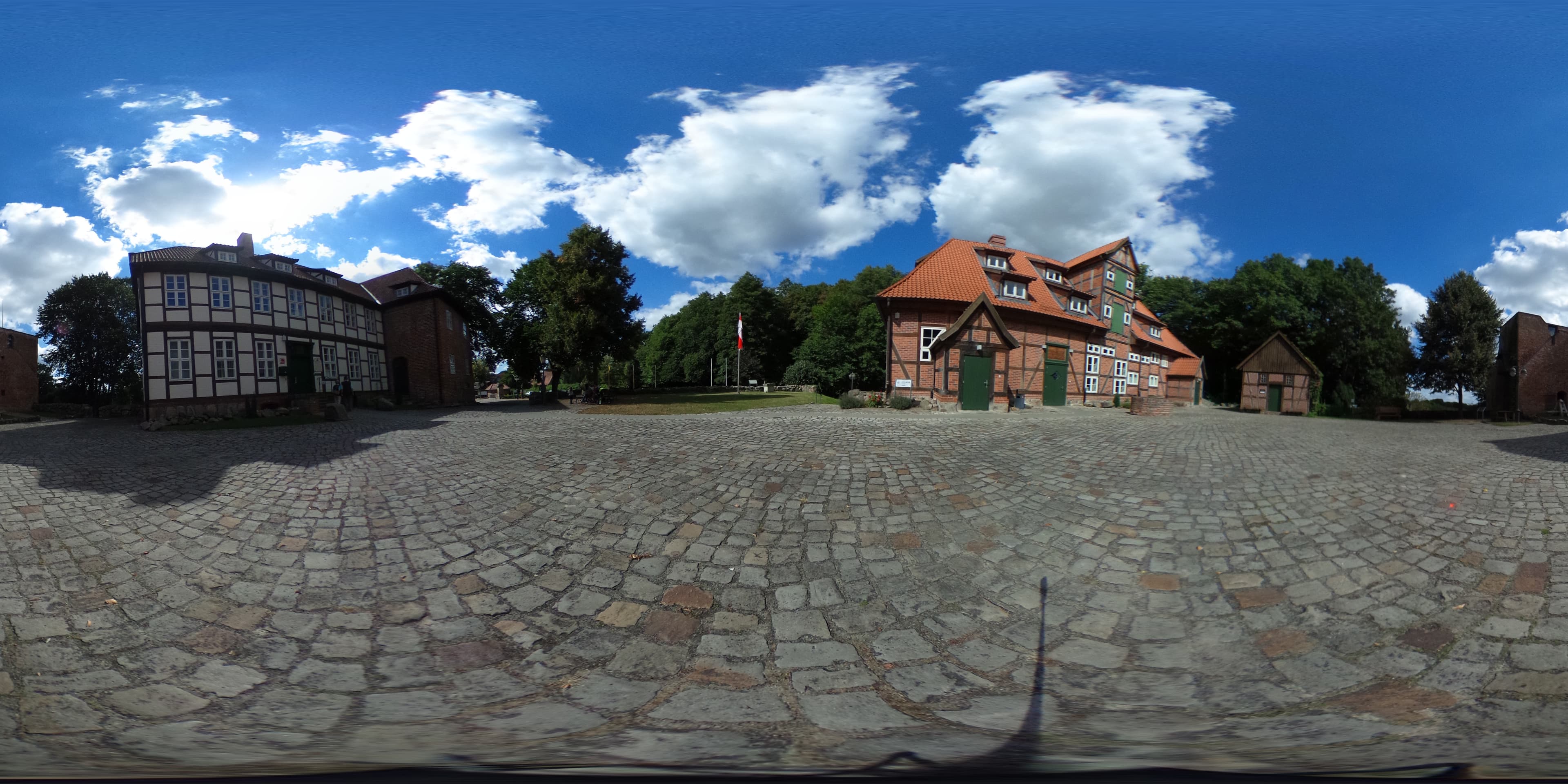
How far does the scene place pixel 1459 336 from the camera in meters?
20.9

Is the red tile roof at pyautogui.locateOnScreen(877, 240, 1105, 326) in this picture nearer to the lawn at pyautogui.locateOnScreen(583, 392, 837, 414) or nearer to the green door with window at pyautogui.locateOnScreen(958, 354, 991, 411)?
the green door with window at pyautogui.locateOnScreen(958, 354, 991, 411)

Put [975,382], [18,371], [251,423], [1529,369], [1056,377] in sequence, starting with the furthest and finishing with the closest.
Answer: [1056,377] < [18,371] < [1529,369] < [975,382] < [251,423]

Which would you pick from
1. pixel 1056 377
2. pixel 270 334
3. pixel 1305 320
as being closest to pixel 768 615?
pixel 1056 377

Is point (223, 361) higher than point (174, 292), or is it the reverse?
point (174, 292)

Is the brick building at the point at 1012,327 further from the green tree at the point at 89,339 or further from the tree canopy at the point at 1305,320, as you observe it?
the green tree at the point at 89,339

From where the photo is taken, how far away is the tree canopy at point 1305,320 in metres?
20.7

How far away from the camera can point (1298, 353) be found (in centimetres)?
2594

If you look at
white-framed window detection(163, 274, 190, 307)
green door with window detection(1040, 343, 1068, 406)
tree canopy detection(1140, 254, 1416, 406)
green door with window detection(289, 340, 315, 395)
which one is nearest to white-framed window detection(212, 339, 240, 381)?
white-framed window detection(163, 274, 190, 307)

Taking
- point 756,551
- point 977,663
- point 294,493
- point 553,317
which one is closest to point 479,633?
point 756,551

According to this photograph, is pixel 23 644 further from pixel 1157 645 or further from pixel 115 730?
pixel 1157 645

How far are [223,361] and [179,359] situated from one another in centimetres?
112

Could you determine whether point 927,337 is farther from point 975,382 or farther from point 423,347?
point 423,347

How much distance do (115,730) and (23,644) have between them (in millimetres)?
1255

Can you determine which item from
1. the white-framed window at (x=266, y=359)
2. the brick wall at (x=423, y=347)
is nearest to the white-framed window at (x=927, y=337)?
the brick wall at (x=423, y=347)
